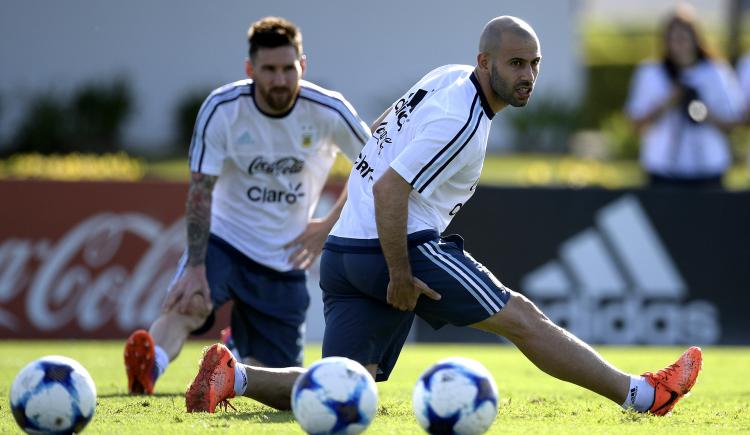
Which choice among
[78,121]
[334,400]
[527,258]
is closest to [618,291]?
[527,258]

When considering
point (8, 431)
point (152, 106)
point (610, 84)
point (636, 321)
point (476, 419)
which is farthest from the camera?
point (610, 84)

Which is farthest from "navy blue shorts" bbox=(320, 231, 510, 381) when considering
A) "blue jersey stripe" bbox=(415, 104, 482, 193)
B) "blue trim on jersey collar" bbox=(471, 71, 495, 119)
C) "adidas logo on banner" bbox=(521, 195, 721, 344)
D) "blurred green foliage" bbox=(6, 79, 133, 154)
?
"blurred green foliage" bbox=(6, 79, 133, 154)

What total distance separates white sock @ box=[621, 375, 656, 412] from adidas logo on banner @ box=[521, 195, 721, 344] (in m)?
5.73

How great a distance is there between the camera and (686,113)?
13000 millimetres

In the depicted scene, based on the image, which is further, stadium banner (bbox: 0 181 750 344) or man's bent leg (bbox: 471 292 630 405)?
stadium banner (bbox: 0 181 750 344)

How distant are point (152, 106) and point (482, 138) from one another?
22.3 meters

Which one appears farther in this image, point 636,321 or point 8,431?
point 636,321

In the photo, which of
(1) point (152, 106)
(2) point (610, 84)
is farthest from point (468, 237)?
(2) point (610, 84)

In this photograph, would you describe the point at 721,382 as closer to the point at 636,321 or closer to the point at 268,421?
the point at 636,321

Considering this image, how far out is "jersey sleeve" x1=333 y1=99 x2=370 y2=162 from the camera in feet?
27.7

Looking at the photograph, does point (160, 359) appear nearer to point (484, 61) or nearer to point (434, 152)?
point (434, 152)

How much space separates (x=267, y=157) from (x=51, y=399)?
127 inches

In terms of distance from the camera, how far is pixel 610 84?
31422mm

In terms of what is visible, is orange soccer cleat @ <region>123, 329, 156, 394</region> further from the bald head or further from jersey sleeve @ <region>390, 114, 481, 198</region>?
the bald head
